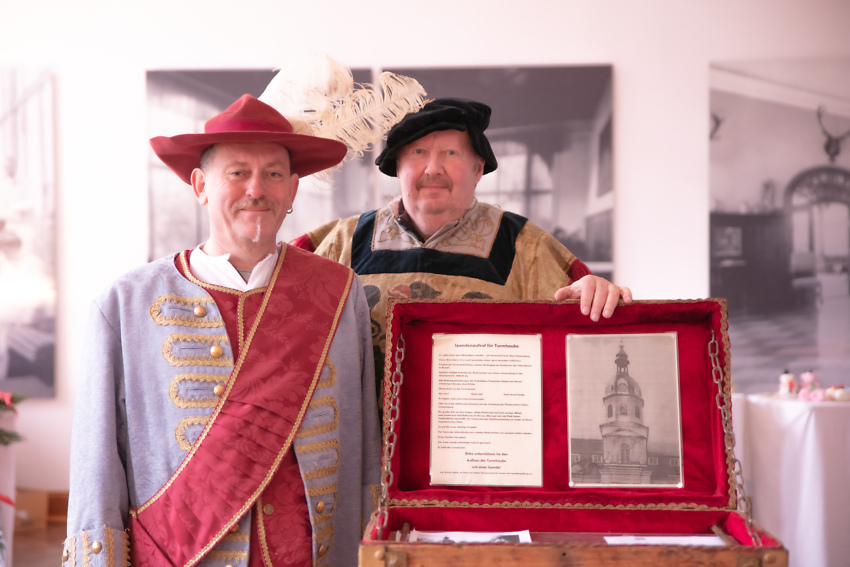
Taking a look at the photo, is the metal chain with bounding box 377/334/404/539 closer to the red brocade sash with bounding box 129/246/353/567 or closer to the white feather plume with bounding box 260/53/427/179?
the red brocade sash with bounding box 129/246/353/567

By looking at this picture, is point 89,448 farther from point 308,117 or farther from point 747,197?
point 747,197

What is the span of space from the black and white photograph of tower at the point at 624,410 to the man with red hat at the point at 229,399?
53 centimetres

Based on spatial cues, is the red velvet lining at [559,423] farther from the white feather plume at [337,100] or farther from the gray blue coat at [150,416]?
the white feather plume at [337,100]

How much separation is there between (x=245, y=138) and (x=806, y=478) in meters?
3.11

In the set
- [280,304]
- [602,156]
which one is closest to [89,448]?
[280,304]

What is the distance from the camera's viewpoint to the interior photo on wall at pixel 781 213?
4258 mm

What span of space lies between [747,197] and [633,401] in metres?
3.29

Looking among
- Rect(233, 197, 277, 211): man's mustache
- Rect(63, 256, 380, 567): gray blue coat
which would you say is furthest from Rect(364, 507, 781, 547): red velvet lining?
Rect(233, 197, 277, 211): man's mustache

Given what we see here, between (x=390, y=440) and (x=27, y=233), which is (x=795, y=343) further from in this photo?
(x=27, y=233)

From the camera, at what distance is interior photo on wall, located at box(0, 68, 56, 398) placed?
4434 millimetres

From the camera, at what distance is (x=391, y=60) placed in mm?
4340

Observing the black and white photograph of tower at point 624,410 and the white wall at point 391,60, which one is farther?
the white wall at point 391,60

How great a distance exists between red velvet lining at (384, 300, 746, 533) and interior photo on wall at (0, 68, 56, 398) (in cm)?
388

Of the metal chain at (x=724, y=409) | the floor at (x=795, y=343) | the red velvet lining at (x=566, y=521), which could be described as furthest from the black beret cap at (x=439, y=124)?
the floor at (x=795, y=343)
